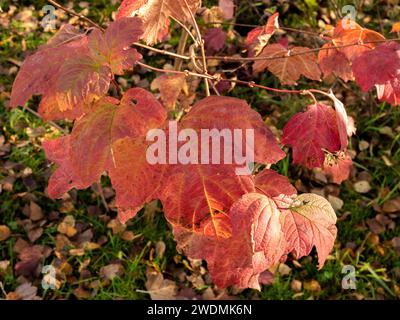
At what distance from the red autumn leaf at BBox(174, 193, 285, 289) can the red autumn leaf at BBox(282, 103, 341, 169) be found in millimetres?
301

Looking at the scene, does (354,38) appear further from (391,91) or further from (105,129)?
(105,129)

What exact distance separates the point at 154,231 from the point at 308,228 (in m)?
1.19

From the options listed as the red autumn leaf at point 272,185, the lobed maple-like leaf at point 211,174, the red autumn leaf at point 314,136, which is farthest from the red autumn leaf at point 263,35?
the lobed maple-like leaf at point 211,174

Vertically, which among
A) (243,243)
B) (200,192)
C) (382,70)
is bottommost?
(243,243)

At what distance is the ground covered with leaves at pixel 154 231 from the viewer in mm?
2023

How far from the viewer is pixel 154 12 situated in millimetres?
1195

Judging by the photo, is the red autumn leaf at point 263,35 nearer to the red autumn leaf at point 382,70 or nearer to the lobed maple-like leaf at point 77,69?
the red autumn leaf at point 382,70

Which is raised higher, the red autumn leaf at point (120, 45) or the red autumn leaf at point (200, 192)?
the red autumn leaf at point (120, 45)

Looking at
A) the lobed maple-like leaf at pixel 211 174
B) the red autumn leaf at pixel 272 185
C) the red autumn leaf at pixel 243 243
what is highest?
the lobed maple-like leaf at pixel 211 174

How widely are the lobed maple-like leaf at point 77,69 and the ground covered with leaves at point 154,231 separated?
0.89 metres

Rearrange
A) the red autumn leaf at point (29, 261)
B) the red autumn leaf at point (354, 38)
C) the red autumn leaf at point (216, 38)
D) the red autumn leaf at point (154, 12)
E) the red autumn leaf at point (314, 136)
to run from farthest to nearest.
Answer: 1. the red autumn leaf at point (216, 38)
2. the red autumn leaf at point (29, 261)
3. the red autumn leaf at point (354, 38)
4. the red autumn leaf at point (314, 136)
5. the red autumn leaf at point (154, 12)

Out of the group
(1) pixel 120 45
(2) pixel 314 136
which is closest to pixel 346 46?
(2) pixel 314 136

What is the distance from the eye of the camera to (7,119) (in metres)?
2.53

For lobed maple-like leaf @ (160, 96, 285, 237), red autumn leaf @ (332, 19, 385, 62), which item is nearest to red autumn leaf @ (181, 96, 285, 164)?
lobed maple-like leaf @ (160, 96, 285, 237)
